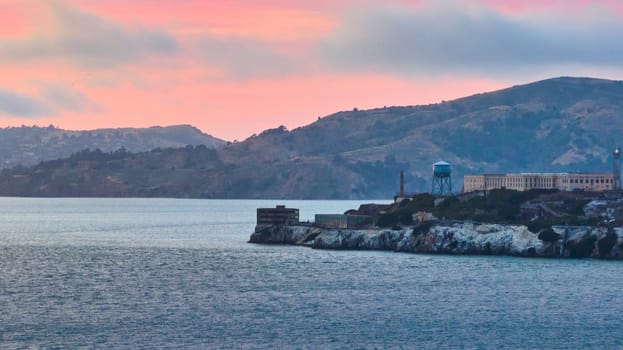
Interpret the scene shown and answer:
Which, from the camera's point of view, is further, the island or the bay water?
the island

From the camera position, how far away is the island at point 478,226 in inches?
5965

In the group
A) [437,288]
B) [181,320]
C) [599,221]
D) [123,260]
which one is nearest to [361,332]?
[181,320]

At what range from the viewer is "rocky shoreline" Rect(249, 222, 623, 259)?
150m

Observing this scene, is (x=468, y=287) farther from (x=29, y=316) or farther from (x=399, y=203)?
(x=399, y=203)

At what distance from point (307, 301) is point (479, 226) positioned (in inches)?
2260

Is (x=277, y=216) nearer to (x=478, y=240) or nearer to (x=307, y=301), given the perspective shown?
(x=478, y=240)

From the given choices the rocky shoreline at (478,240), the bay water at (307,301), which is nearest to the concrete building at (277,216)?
the rocky shoreline at (478,240)

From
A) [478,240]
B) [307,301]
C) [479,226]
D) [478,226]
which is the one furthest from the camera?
[478,226]

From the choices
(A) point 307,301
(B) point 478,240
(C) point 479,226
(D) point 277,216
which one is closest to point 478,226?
(C) point 479,226

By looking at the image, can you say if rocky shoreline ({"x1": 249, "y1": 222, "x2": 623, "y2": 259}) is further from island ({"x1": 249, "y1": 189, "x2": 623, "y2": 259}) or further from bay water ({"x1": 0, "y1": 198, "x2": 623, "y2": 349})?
bay water ({"x1": 0, "y1": 198, "x2": 623, "y2": 349})

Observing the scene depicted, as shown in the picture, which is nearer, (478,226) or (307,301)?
(307,301)

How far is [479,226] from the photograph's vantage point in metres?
159

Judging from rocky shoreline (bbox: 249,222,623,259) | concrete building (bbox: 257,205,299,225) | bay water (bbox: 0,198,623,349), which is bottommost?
bay water (bbox: 0,198,623,349)

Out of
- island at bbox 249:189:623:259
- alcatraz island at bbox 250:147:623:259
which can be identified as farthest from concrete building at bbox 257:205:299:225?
island at bbox 249:189:623:259
